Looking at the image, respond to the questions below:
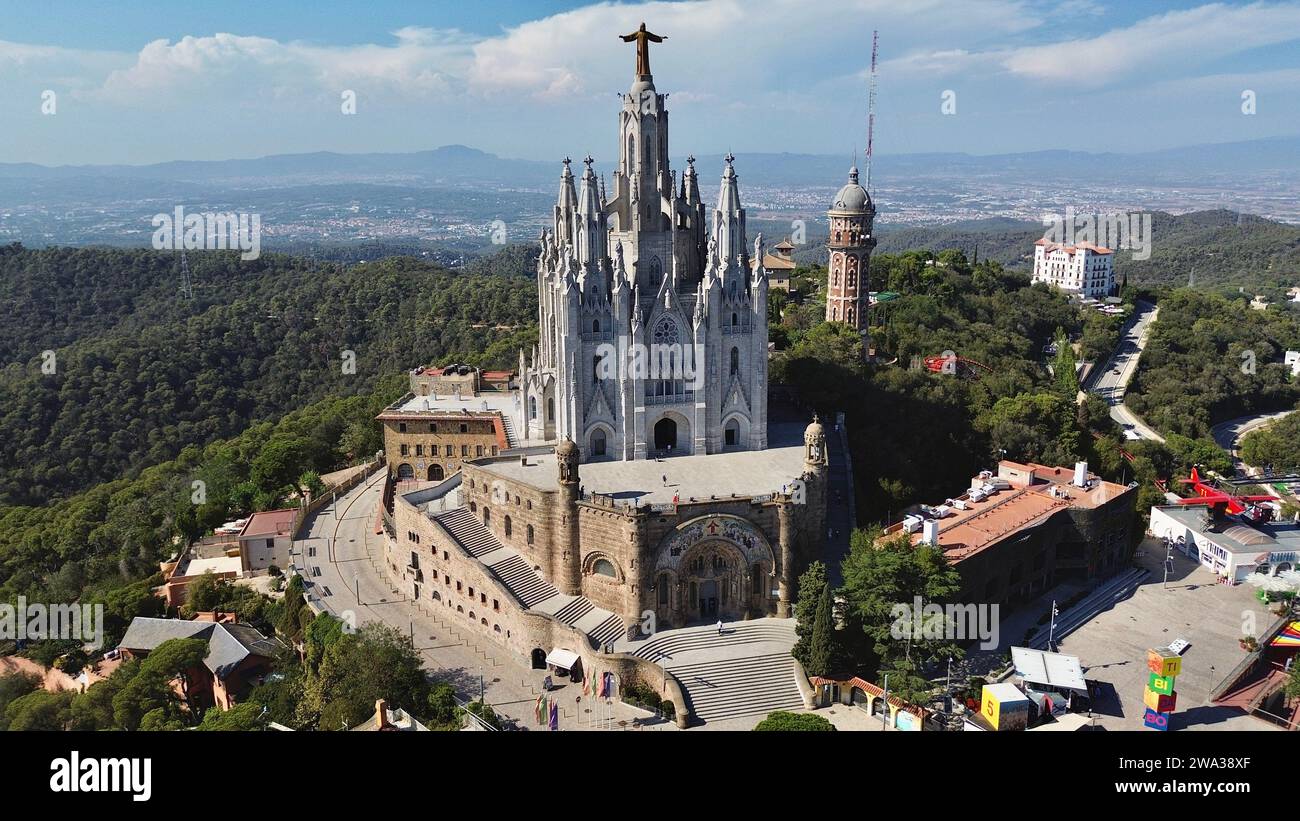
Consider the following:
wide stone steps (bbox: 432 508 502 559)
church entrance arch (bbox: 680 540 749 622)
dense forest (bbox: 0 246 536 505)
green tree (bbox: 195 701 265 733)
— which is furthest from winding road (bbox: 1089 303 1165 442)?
green tree (bbox: 195 701 265 733)

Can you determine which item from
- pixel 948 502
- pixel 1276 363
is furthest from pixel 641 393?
pixel 1276 363

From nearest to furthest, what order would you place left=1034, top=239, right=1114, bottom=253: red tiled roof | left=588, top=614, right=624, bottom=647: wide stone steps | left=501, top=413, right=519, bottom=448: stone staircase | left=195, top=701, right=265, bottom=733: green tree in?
left=195, top=701, right=265, bottom=733: green tree, left=588, top=614, right=624, bottom=647: wide stone steps, left=501, top=413, right=519, bottom=448: stone staircase, left=1034, top=239, right=1114, bottom=253: red tiled roof

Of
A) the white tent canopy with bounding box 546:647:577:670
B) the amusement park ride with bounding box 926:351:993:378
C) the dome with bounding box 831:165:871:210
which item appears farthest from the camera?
the dome with bounding box 831:165:871:210

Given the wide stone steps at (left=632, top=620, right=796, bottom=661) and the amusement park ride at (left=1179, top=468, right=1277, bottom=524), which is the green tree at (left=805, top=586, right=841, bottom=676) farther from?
the amusement park ride at (left=1179, top=468, right=1277, bottom=524)

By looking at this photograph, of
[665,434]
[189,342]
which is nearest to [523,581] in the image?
[665,434]

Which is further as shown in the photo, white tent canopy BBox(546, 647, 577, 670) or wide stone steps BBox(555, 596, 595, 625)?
wide stone steps BBox(555, 596, 595, 625)

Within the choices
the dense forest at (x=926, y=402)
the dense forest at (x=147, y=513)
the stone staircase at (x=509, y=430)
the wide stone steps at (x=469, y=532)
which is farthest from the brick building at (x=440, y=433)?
the dense forest at (x=926, y=402)

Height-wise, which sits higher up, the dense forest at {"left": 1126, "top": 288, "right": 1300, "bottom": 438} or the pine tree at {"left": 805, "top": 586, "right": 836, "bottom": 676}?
the dense forest at {"left": 1126, "top": 288, "right": 1300, "bottom": 438}
